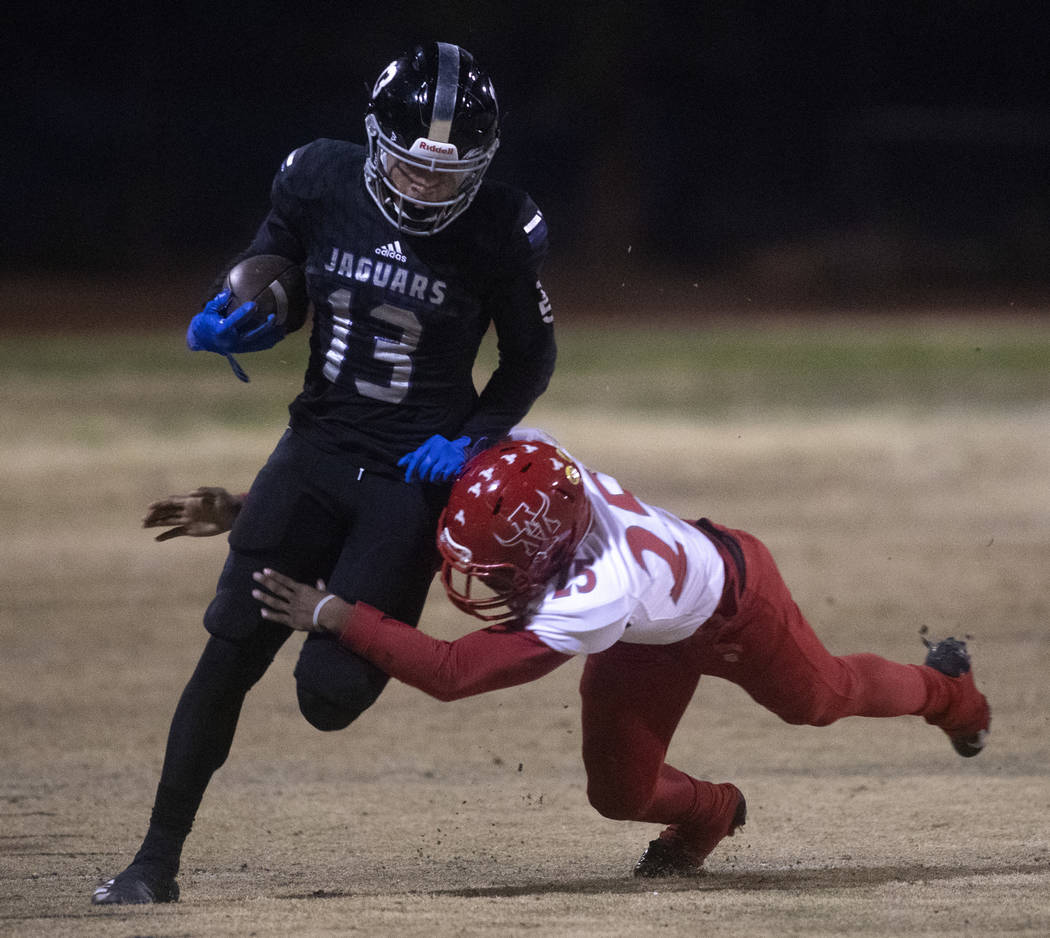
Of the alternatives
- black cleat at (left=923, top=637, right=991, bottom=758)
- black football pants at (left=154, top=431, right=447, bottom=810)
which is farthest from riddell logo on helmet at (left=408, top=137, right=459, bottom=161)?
black cleat at (left=923, top=637, right=991, bottom=758)

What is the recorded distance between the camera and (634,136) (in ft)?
82.1

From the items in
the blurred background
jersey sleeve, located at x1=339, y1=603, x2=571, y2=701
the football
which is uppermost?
the blurred background

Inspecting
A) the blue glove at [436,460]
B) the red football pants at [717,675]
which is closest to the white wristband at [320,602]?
the blue glove at [436,460]

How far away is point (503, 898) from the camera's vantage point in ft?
12.4

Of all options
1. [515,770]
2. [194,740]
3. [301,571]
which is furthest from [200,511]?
[515,770]

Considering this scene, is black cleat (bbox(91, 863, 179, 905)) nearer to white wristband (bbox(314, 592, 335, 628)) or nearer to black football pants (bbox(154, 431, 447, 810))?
black football pants (bbox(154, 431, 447, 810))

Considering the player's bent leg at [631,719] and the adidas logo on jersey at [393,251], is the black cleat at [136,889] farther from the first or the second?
the adidas logo on jersey at [393,251]

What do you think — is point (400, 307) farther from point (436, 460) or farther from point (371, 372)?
point (436, 460)

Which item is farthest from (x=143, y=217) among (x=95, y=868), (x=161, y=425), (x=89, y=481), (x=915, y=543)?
(x=95, y=868)

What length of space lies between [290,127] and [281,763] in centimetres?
2022

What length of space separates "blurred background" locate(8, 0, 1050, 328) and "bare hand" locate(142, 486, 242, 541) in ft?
61.7

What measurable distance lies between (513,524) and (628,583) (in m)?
0.30

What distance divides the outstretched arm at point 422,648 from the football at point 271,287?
28.4 inches

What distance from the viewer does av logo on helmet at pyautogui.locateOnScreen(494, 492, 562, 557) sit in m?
3.42
